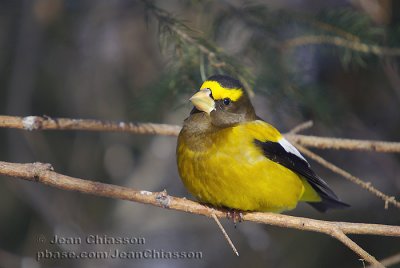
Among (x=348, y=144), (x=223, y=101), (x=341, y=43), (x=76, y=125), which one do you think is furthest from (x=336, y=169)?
(x=76, y=125)

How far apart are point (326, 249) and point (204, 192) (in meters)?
2.18

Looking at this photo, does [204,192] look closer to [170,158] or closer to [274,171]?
[274,171]

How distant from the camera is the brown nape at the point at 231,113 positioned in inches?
133

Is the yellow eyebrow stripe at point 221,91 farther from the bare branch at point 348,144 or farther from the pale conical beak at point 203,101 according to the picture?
the bare branch at point 348,144

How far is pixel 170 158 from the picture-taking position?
19.1 feet

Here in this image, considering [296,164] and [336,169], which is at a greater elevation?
[296,164]

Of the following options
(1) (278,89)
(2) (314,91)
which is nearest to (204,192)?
(1) (278,89)

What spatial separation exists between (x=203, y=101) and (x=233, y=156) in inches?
14.0

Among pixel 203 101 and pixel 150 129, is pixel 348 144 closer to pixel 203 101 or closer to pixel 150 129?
pixel 203 101

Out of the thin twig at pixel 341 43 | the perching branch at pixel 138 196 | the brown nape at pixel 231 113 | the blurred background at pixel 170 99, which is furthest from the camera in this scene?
the blurred background at pixel 170 99

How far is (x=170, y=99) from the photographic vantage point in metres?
3.81

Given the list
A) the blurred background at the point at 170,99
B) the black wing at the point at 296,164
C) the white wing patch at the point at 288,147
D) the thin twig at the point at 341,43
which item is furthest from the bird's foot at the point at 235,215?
the thin twig at the point at 341,43

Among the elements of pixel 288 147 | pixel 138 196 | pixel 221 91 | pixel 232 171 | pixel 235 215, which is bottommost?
pixel 138 196

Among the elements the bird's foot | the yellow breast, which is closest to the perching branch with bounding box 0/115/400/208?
the yellow breast
